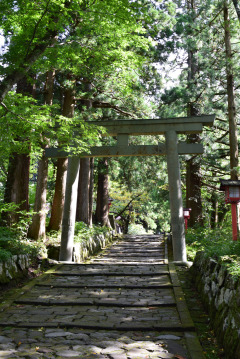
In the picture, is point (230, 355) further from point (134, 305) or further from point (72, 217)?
point (72, 217)

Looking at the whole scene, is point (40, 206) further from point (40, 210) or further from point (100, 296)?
point (100, 296)

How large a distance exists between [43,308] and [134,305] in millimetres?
1581

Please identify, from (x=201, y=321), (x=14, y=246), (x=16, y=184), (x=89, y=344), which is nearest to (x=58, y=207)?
(x=16, y=184)

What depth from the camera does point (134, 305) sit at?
5.68 meters

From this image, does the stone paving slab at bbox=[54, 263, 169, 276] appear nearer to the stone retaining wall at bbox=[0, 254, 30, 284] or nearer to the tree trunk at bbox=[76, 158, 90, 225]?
the stone retaining wall at bbox=[0, 254, 30, 284]

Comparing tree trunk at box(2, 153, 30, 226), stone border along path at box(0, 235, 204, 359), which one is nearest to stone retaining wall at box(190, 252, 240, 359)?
stone border along path at box(0, 235, 204, 359)

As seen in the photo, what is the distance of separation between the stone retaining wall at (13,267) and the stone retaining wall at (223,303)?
155 inches

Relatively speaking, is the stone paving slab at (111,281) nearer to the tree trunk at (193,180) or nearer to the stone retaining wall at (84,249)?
the stone retaining wall at (84,249)

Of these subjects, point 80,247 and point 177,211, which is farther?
point 80,247

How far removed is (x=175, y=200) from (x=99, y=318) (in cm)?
557

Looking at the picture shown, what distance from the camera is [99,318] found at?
5027mm

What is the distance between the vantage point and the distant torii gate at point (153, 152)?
9.91m

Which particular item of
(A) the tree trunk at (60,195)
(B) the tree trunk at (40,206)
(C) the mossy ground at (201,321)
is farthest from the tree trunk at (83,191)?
(C) the mossy ground at (201,321)

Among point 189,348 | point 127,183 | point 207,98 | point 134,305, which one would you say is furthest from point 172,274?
point 127,183
